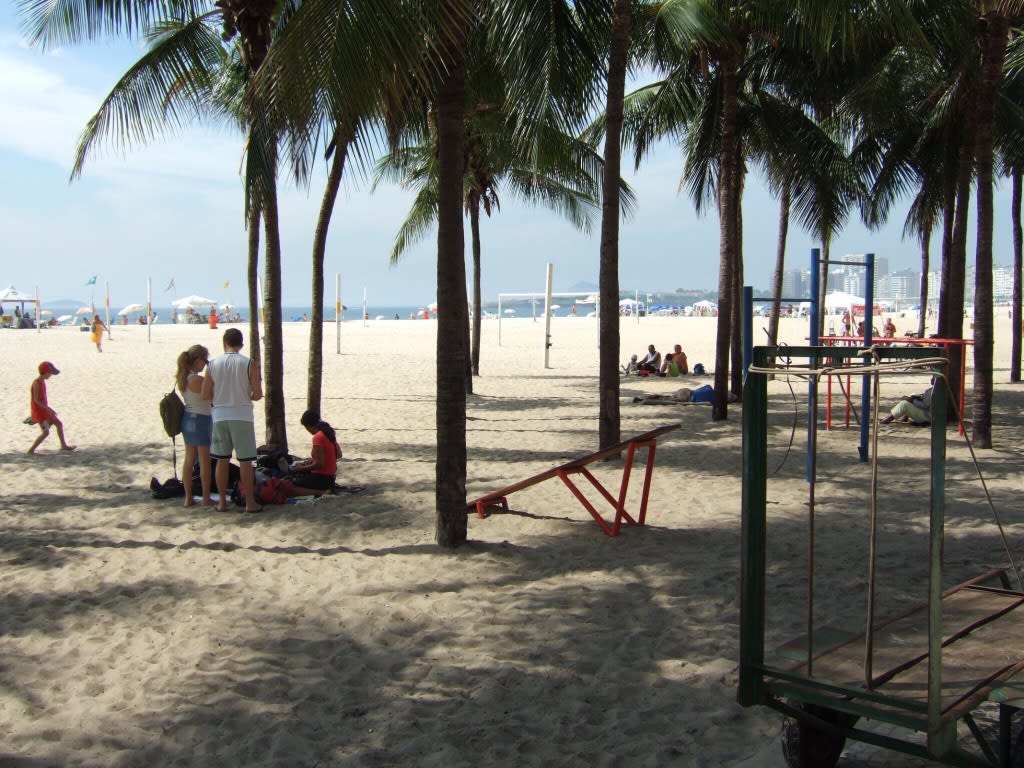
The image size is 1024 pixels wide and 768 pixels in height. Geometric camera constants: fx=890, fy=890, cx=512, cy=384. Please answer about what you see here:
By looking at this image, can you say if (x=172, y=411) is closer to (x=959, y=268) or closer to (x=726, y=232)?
(x=726, y=232)

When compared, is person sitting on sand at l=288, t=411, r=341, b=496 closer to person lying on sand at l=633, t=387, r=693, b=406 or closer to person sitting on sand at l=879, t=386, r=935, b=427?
person sitting on sand at l=879, t=386, r=935, b=427

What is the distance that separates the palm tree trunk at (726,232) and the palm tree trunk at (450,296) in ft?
22.3

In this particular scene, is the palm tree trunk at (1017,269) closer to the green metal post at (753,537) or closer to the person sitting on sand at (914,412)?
the person sitting on sand at (914,412)

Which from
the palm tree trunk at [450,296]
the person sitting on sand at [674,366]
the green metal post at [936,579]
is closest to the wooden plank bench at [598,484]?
the palm tree trunk at [450,296]

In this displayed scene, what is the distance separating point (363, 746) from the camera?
3416mm

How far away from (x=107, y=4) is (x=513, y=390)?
1025 centimetres

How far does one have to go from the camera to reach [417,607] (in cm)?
491

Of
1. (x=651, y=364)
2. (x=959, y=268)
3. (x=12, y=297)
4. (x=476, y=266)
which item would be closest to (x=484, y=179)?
(x=476, y=266)

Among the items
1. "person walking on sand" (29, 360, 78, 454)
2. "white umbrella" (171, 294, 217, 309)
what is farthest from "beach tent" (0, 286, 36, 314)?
"person walking on sand" (29, 360, 78, 454)

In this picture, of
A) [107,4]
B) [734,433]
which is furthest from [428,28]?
[734,433]

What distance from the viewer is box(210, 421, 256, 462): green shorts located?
21.8 ft

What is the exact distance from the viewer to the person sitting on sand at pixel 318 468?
7.49 m

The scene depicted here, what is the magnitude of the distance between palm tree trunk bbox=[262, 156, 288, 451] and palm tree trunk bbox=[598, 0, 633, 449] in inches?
126

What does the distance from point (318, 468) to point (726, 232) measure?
24.2 ft
